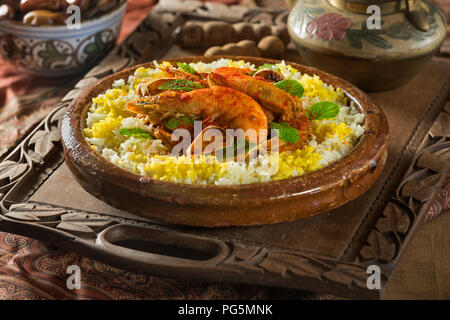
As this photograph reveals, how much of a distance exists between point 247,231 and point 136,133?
2.02 feet

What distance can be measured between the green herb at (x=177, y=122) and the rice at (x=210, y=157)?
8 cm

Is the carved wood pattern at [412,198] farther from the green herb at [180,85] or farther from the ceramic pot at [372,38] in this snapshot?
the green herb at [180,85]

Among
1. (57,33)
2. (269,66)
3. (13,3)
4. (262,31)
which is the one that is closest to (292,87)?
(269,66)

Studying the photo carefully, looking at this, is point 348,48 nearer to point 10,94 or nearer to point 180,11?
point 180,11

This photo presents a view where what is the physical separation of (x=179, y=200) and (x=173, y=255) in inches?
9.2

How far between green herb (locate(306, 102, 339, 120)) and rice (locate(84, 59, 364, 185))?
0.03 metres

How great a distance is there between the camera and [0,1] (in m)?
3.36

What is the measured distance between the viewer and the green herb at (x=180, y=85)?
2.40 m

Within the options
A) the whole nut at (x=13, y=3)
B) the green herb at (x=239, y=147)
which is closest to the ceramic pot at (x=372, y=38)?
the green herb at (x=239, y=147)

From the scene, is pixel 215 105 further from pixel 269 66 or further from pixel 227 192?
pixel 269 66

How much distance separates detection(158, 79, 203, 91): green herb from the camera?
2400mm

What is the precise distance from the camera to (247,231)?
2.15 m

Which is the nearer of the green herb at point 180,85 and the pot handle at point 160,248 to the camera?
the pot handle at point 160,248
